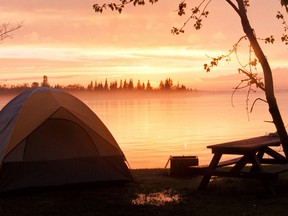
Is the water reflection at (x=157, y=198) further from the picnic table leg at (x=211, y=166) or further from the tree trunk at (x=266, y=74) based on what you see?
the tree trunk at (x=266, y=74)

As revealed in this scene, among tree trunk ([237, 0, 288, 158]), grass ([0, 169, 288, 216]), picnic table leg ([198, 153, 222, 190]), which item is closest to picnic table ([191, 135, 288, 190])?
picnic table leg ([198, 153, 222, 190])

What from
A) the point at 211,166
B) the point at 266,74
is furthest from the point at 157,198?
the point at 266,74

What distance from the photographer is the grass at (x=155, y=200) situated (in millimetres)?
9875

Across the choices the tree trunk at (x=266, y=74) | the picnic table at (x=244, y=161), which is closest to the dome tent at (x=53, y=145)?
the picnic table at (x=244, y=161)

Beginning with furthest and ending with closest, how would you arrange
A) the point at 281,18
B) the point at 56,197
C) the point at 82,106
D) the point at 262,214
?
the point at 82,106 < the point at 56,197 < the point at 281,18 < the point at 262,214

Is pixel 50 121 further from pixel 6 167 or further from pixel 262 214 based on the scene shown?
pixel 262 214

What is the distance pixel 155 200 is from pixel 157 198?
255 millimetres

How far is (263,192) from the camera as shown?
11633 millimetres

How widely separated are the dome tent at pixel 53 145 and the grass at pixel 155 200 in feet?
1.09

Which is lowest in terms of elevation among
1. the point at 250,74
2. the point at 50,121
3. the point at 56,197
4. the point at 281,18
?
the point at 56,197

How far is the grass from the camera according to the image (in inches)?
389

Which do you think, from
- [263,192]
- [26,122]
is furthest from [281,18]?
[26,122]

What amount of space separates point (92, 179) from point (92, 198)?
1.38 meters

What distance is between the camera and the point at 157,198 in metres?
11.2
